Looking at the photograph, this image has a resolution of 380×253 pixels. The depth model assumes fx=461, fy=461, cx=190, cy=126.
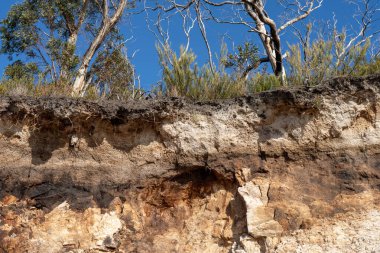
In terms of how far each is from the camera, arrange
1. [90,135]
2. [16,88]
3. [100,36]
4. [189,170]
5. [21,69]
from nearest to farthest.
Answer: [189,170] → [90,135] → [16,88] → [21,69] → [100,36]

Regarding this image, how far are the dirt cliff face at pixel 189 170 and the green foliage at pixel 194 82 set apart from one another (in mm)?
513

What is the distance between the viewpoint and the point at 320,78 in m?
6.42

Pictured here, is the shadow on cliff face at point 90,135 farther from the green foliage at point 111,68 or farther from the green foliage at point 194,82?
the green foliage at point 111,68

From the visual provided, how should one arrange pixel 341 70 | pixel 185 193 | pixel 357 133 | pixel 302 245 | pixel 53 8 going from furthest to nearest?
pixel 53 8, pixel 341 70, pixel 185 193, pixel 357 133, pixel 302 245

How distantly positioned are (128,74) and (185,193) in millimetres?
7083

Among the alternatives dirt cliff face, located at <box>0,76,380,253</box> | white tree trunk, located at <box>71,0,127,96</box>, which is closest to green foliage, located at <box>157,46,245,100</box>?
dirt cliff face, located at <box>0,76,380,253</box>

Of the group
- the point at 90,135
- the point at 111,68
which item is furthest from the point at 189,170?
the point at 111,68

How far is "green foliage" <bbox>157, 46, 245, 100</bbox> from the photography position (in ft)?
21.7

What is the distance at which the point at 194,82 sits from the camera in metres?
6.95

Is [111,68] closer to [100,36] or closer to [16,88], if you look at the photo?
[100,36]

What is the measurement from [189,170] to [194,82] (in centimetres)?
148

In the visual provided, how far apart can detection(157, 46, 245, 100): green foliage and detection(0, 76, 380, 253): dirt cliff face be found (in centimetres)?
51

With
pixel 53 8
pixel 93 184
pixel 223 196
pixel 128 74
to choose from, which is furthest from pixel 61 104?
pixel 53 8

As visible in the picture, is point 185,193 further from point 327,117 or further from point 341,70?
point 341,70
